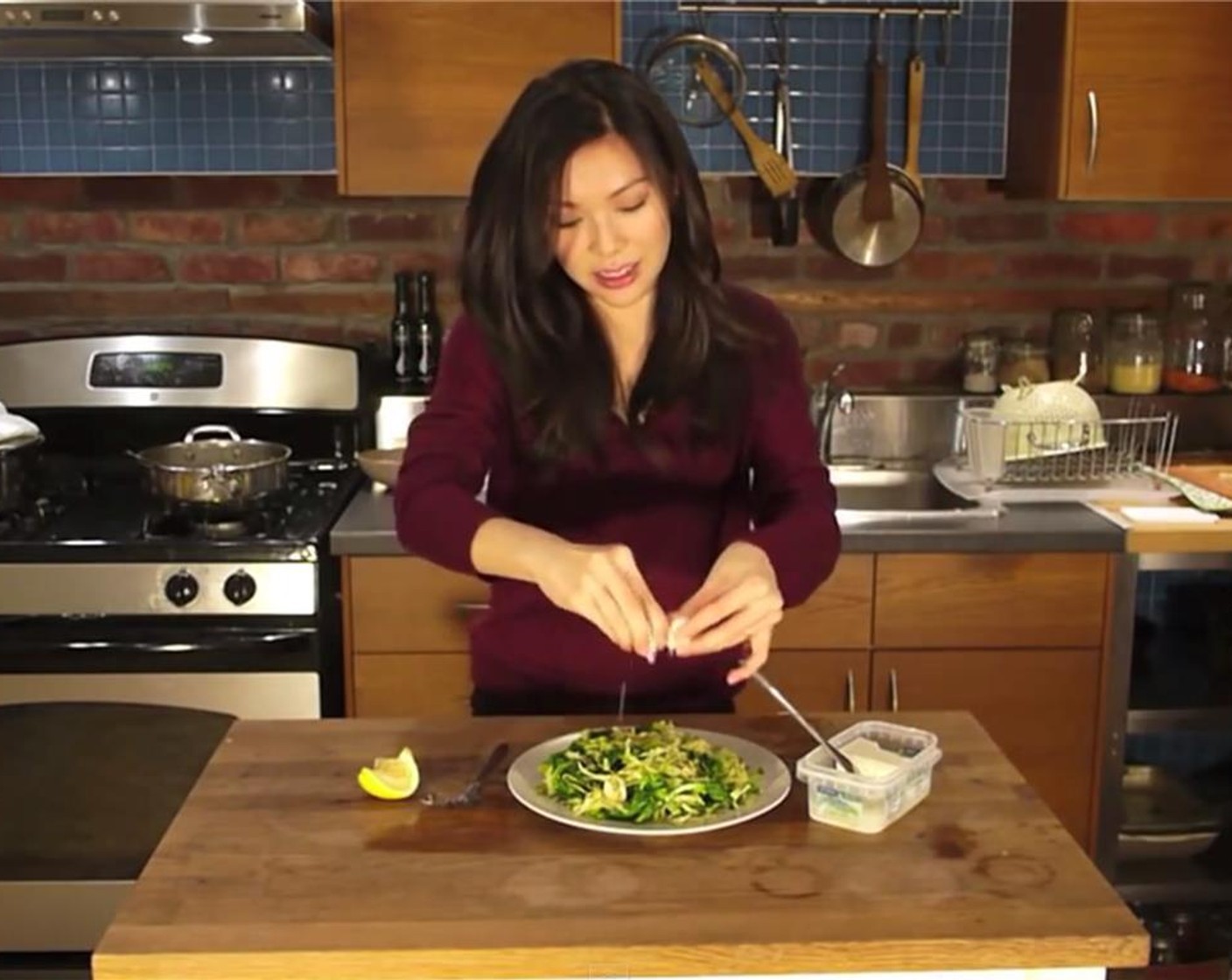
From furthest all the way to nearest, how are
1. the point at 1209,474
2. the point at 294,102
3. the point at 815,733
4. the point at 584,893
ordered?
the point at 294,102 < the point at 1209,474 < the point at 815,733 < the point at 584,893

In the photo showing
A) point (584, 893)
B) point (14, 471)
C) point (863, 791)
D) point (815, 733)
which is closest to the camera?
point (584, 893)

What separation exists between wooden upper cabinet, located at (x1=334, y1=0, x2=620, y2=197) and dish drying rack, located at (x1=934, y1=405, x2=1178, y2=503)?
927mm

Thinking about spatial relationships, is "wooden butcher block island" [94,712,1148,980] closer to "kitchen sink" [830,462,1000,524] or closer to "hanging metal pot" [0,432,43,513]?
"hanging metal pot" [0,432,43,513]

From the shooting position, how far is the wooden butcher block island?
43.6 inches

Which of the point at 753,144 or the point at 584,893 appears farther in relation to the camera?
the point at 753,144

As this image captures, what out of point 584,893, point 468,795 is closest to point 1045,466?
point 468,795

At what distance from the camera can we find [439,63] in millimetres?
2594

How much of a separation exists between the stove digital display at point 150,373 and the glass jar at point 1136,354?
1.69 meters

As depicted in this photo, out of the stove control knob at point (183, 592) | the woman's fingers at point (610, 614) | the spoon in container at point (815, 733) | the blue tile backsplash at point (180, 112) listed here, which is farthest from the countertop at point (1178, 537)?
the blue tile backsplash at point (180, 112)

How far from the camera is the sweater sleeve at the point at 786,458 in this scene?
1588 mm

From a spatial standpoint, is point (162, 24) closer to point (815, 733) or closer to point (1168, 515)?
point (815, 733)

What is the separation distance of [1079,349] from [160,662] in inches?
69.7

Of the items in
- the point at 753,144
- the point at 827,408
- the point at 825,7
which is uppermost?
the point at 825,7

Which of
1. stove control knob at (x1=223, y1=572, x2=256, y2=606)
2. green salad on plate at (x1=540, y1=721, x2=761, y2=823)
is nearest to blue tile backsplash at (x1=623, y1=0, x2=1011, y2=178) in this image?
stove control knob at (x1=223, y1=572, x2=256, y2=606)
